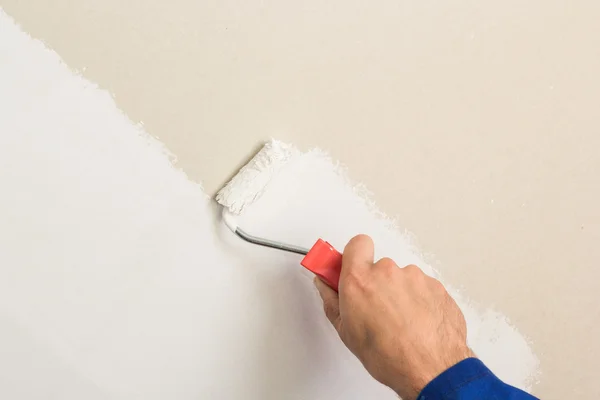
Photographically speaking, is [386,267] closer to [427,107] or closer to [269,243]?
[269,243]

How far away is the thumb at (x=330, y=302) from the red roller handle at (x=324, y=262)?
2cm

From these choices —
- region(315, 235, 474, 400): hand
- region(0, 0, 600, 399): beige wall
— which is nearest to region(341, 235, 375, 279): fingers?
region(315, 235, 474, 400): hand

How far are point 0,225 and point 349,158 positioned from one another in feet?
1.78

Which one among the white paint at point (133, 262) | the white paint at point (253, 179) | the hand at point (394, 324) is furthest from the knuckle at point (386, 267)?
the white paint at point (253, 179)

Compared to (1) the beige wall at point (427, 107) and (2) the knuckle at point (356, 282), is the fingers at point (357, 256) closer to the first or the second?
(2) the knuckle at point (356, 282)

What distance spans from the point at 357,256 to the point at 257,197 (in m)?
0.18

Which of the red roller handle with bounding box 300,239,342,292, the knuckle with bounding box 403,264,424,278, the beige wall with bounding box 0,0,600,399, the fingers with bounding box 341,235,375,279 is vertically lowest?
the red roller handle with bounding box 300,239,342,292

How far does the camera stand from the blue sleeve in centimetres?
72

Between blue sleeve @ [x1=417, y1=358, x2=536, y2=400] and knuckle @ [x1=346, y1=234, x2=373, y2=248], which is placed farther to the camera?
knuckle @ [x1=346, y1=234, x2=373, y2=248]

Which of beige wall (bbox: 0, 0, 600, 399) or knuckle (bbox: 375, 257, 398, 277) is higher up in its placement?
beige wall (bbox: 0, 0, 600, 399)

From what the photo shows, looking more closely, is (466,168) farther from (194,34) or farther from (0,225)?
(0,225)

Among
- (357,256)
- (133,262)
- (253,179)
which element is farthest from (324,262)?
(133,262)

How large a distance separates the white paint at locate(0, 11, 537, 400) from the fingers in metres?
0.09

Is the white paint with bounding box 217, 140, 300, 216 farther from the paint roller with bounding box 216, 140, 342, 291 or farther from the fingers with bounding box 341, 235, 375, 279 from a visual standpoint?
the fingers with bounding box 341, 235, 375, 279
